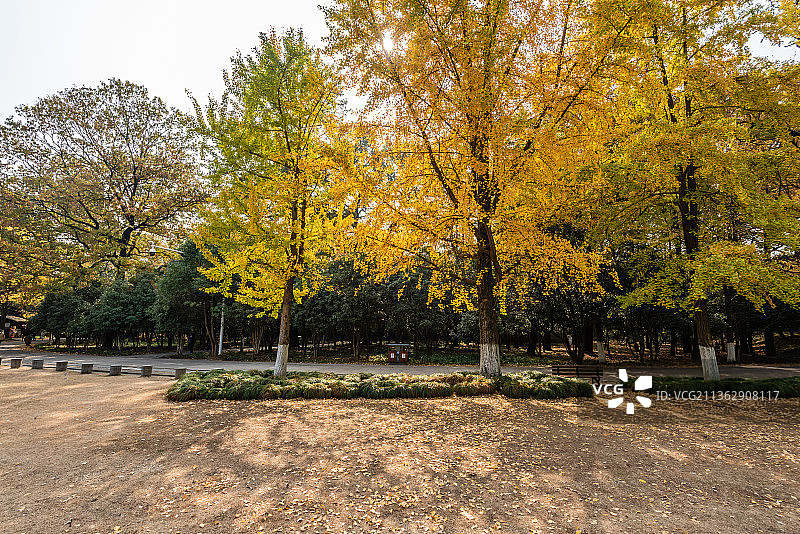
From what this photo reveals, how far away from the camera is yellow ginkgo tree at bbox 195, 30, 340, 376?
1147cm

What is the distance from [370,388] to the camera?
34.6 ft

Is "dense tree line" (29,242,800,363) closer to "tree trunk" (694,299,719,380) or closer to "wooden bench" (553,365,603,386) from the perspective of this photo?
"tree trunk" (694,299,719,380)

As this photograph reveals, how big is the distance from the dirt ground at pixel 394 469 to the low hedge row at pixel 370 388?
0.85 metres

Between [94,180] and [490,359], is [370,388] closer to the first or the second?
[490,359]

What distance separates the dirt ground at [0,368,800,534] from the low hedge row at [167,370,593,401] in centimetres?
85

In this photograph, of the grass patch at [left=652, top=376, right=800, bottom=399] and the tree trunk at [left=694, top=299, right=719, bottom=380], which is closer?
the grass patch at [left=652, top=376, right=800, bottom=399]

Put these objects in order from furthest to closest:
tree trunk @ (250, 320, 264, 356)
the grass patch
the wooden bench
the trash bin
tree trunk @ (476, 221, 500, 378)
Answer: tree trunk @ (250, 320, 264, 356) → the trash bin → the wooden bench → tree trunk @ (476, 221, 500, 378) → the grass patch

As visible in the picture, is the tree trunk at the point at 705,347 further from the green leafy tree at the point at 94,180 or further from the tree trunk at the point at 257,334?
the green leafy tree at the point at 94,180

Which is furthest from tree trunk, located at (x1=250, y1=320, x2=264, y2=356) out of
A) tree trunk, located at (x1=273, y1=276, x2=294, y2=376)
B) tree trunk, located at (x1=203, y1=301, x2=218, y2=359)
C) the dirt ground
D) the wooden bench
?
the wooden bench

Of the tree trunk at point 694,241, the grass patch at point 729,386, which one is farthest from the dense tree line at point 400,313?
the grass patch at point 729,386

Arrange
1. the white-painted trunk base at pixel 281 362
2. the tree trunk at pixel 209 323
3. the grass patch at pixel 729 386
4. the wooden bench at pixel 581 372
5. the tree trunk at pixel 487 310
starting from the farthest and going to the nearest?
the tree trunk at pixel 209 323, the wooden bench at pixel 581 372, the white-painted trunk base at pixel 281 362, the tree trunk at pixel 487 310, the grass patch at pixel 729 386

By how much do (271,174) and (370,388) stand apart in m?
7.31

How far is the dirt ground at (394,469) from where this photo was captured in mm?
4105

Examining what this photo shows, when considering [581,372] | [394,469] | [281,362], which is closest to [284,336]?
[281,362]
